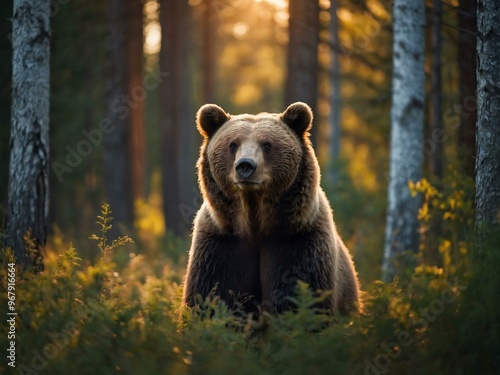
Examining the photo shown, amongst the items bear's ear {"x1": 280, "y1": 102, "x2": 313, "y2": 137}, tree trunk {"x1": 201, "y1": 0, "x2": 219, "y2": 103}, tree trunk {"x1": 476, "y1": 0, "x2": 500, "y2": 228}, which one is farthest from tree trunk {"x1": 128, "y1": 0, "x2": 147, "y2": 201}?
tree trunk {"x1": 476, "y1": 0, "x2": 500, "y2": 228}

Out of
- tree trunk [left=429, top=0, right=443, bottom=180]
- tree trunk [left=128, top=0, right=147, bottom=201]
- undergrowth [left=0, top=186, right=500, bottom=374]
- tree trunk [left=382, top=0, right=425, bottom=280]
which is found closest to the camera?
undergrowth [left=0, top=186, right=500, bottom=374]

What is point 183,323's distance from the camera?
17.6 ft

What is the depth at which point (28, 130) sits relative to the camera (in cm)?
675

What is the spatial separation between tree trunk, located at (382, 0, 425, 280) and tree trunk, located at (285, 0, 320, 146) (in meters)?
2.86

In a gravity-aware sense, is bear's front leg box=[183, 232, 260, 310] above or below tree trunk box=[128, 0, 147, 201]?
below

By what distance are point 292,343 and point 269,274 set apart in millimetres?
1336

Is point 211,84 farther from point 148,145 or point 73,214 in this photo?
point 148,145

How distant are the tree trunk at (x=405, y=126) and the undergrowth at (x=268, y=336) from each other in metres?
3.82

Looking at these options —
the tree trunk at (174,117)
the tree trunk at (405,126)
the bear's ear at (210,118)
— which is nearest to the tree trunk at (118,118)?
Answer: the tree trunk at (174,117)

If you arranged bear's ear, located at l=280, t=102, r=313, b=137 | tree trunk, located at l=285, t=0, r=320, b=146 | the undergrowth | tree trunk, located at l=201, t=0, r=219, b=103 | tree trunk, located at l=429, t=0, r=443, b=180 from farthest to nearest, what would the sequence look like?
1. tree trunk, located at l=201, t=0, r=219, b=103
2. tree trunk, located at l=285, t=0, r=320, b=146
3. tree trunk, located at l=429, t=0, r=443, b=180
4. bear's ear, located at l=280, t=102, r=313, b=137
5. the undergrowth

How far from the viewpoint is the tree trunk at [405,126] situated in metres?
8.91

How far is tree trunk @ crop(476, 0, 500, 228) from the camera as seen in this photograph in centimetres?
569

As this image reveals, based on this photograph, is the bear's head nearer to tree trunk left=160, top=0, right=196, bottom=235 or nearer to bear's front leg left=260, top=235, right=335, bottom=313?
bear's front leg left=260, top=235, right=335, bottom=313

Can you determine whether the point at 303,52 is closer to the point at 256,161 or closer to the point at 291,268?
the point at 256,161
